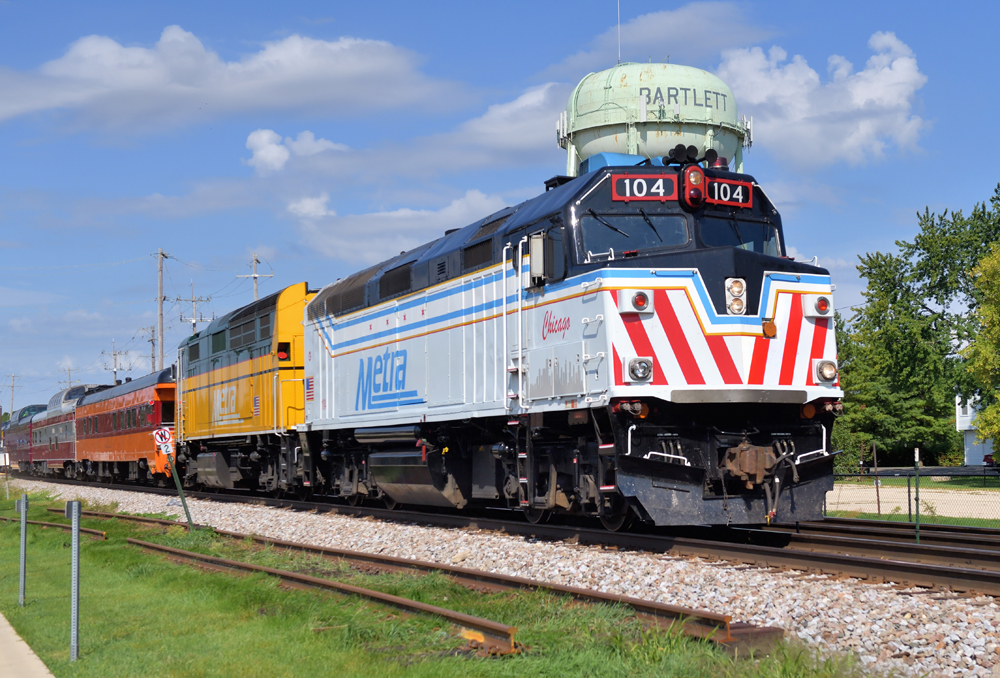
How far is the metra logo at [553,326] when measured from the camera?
12.0 meters

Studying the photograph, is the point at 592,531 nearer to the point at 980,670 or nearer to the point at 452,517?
the point at 452,517

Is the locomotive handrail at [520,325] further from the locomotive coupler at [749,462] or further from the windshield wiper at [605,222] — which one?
the locomotive coupler at [749,462]

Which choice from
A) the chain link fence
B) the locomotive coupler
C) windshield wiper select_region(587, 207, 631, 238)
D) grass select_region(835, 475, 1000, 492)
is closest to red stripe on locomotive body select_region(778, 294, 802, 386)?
the locomotive coupler

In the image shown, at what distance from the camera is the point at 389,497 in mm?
18734

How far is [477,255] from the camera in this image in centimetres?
1436

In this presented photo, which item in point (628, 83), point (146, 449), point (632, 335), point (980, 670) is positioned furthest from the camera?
point (628, 83)

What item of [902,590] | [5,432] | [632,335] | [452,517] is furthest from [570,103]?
[5,432]

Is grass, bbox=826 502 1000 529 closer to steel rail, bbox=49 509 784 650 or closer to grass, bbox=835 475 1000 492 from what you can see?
steel rail, bbox=49 509 784 650

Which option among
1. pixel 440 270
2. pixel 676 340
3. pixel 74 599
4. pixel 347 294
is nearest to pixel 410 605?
pixel 74 599

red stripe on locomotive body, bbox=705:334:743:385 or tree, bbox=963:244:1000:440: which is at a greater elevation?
tree, bbox=963:244:1000:440

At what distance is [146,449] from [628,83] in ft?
84.6

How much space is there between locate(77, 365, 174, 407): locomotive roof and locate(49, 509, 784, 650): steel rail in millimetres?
20775

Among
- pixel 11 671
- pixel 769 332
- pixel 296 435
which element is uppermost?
pixel 769 332

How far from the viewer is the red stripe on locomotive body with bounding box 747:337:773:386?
1134cm
